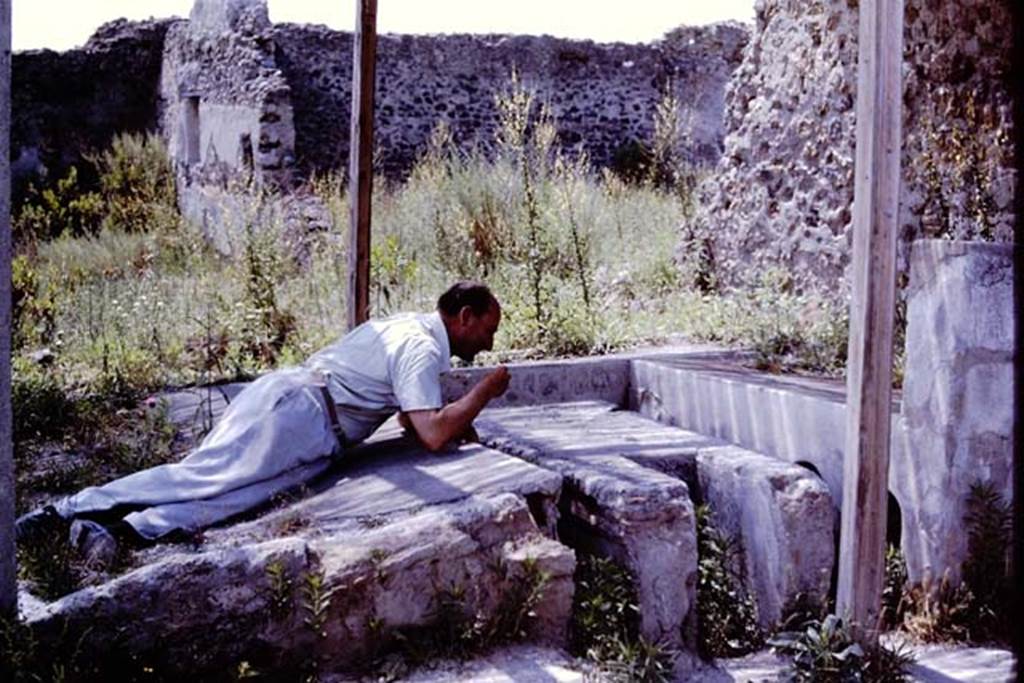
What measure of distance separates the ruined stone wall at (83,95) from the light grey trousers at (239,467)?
40.9 ft

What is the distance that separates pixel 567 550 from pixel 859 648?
1.02 meters

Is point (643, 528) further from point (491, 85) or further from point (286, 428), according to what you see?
point (491, 85)

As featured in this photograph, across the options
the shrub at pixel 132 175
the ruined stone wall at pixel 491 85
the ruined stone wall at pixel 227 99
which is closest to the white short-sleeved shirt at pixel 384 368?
the ruined stone wall at pixel 227 99

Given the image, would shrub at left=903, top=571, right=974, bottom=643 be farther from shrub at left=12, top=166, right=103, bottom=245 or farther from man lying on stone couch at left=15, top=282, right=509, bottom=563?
shrub at left=12, top=166, right=103, bottom=245

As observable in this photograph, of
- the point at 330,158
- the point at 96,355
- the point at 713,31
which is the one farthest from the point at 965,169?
the point at 713,31

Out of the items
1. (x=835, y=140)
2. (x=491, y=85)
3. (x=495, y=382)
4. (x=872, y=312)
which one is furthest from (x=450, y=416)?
(x=491, y=85)

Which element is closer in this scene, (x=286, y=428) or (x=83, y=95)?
(x=286, y=428)

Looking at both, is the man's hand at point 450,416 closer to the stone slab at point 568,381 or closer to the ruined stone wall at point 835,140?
the stone slab at point 568,381

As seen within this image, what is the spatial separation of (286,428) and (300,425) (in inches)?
2.4

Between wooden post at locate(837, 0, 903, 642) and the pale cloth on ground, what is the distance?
5.51ft

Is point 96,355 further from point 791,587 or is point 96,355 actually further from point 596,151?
point 596,151

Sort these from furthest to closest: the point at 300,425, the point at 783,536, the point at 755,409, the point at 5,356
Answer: the point at 755,409 → the point at 300,425 → the point at 783,536 → the point at 5,356

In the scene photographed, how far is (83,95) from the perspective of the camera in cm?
1650

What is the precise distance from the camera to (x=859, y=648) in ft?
11.6
